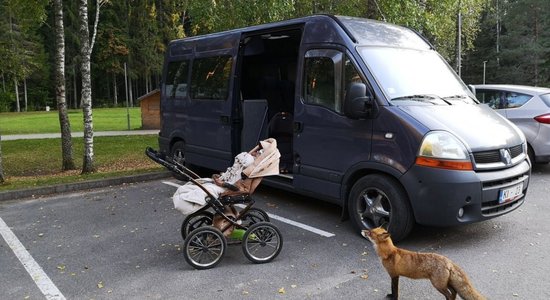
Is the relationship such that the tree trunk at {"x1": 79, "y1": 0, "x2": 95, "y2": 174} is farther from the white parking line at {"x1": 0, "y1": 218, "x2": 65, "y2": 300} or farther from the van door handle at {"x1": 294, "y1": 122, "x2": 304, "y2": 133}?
the van door handle at {"x1": 294, "y1": 122, "x2": 304, "y2": 133}

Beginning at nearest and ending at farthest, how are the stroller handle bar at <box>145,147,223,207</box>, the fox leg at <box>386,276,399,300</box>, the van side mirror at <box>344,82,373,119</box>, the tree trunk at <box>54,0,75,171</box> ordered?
the fox leg at <box>386,276,399,300</box>
the stroller handle bar at <box>145,147,223,207</box>
the van side mirror at <box>344,82,373,119</box>
the tree trunk at <box>54,0,75,171</box>

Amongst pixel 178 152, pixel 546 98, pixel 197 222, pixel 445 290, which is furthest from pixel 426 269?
pixel 546 98

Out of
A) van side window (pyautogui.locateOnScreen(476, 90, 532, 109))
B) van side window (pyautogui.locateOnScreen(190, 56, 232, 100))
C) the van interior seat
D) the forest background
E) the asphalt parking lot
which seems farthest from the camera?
the forest background

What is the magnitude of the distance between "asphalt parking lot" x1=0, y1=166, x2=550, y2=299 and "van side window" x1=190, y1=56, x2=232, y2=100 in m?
2.08

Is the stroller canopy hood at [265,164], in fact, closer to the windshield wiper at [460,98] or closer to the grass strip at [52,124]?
the windshield wiper at [460,98]

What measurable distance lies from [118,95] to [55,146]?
1785 inches

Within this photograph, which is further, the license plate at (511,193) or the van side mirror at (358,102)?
the van side mirror at (358,102)

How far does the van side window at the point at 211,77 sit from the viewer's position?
746cm

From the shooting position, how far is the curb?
783 cm

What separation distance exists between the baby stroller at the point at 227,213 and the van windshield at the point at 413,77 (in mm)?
1510

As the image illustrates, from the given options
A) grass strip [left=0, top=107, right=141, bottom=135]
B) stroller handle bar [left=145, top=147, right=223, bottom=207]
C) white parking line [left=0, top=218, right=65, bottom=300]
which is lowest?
white parking line [left=0, top=218, right=65, bottom=300]

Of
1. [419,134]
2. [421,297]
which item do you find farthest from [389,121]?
[421,297]

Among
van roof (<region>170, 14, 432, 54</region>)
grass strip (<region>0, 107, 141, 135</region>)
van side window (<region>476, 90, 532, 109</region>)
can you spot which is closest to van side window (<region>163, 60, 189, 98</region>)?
van roof (<region>170, 14, 432, 54</region>)

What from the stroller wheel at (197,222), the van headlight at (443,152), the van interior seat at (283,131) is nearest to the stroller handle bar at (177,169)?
the stroller wheel at (197,222)
